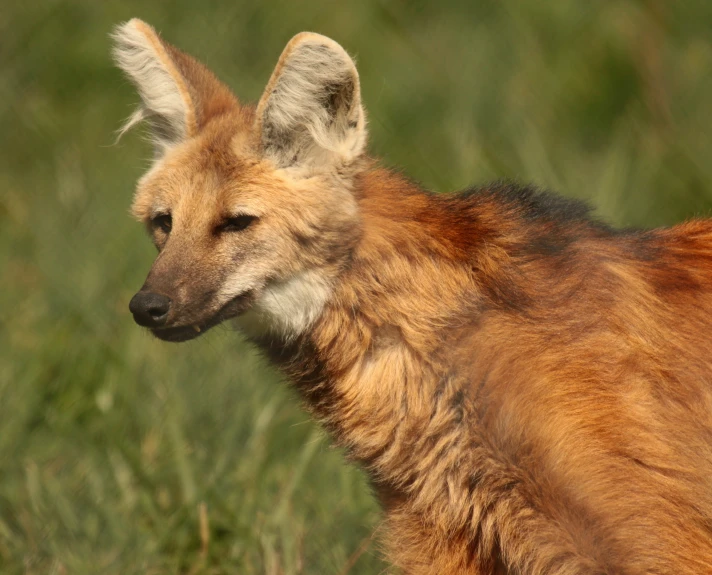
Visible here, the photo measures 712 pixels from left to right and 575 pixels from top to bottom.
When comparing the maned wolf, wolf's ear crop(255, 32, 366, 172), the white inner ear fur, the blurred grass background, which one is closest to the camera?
the maned wolf

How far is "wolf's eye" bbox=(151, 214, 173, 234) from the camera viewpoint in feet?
8.40

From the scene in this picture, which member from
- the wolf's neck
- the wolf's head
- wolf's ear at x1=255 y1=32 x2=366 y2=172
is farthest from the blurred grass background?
wolf's ear at x1=255 y1=32 x2=366 y2=172

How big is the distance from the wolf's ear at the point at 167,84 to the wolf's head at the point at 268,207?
14cm

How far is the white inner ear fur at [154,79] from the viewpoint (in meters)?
2.70

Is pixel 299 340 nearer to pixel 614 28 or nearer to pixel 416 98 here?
pixel 416 98

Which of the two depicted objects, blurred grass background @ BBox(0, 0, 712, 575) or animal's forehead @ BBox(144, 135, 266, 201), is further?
blurred grass background @ BBox(0, 0, 712, 575)

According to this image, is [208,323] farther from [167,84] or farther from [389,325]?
[167,84]

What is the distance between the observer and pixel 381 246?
2.42 meters

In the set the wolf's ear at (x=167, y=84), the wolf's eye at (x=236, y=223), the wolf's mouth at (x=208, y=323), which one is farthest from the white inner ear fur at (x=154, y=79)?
the wolf's mouth at (x=208, y=323)

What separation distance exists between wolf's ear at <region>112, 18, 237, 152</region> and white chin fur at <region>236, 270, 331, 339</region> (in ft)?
1.79

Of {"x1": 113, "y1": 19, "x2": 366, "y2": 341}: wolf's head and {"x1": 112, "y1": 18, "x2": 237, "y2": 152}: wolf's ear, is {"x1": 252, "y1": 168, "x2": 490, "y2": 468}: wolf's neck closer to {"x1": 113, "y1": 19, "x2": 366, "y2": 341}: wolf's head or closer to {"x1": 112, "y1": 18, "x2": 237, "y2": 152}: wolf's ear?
{"x1": 113, "y1": 19, "x2": 366, "y2": 341}: wolf's head

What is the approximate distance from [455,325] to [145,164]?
279 centimetres

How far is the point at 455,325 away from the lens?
7.82 feet

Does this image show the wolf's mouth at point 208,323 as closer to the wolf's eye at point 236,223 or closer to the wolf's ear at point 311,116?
the wolf's eye at point 236,223
